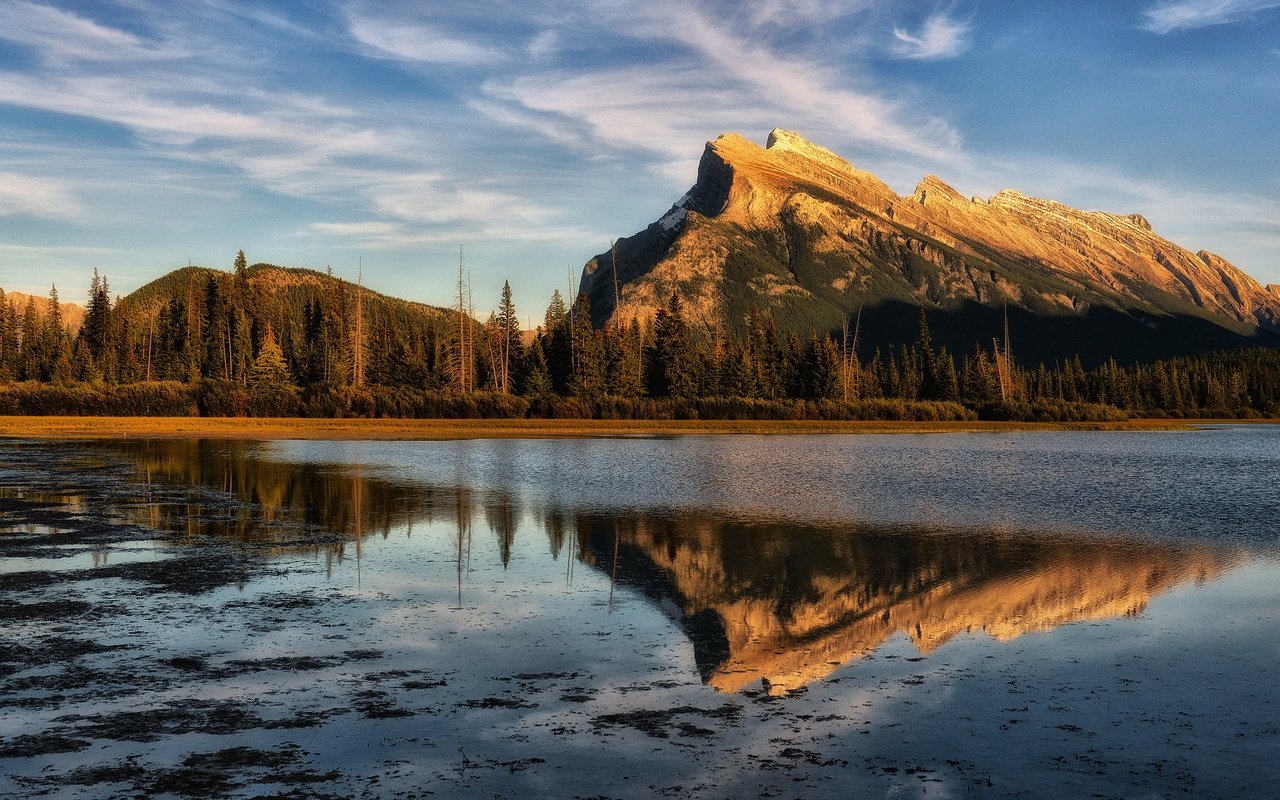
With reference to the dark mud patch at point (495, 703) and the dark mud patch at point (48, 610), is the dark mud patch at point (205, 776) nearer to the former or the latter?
the dark mud patch at point (495, 703)

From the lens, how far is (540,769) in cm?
909

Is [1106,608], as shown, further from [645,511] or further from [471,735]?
[645,511]

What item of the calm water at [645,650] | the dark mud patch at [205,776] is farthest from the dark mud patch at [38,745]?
the dark mud patch at [205,776]

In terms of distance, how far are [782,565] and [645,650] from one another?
25.5 ft

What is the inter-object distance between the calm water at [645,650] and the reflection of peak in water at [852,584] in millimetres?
106

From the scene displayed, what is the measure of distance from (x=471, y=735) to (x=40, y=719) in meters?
4.63

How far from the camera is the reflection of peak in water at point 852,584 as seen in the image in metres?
14.0

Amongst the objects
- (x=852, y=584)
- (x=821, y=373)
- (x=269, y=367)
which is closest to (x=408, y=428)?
(x=269, y=367)

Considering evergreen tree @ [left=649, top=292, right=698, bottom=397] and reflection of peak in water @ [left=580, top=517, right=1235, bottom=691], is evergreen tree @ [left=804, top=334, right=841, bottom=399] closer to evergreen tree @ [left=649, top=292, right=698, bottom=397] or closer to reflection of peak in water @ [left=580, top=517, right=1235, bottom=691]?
evergreen tree @ [left=649, top=292, right=698, bottom=397]

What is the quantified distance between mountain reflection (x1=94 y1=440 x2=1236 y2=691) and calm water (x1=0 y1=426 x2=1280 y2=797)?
0.11 m

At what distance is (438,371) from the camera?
158875 millimetres

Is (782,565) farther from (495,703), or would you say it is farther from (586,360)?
(586,360)

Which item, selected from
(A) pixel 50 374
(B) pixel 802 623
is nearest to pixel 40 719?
(B) pixel 802 623

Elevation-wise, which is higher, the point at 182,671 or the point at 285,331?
the point at 285,331
